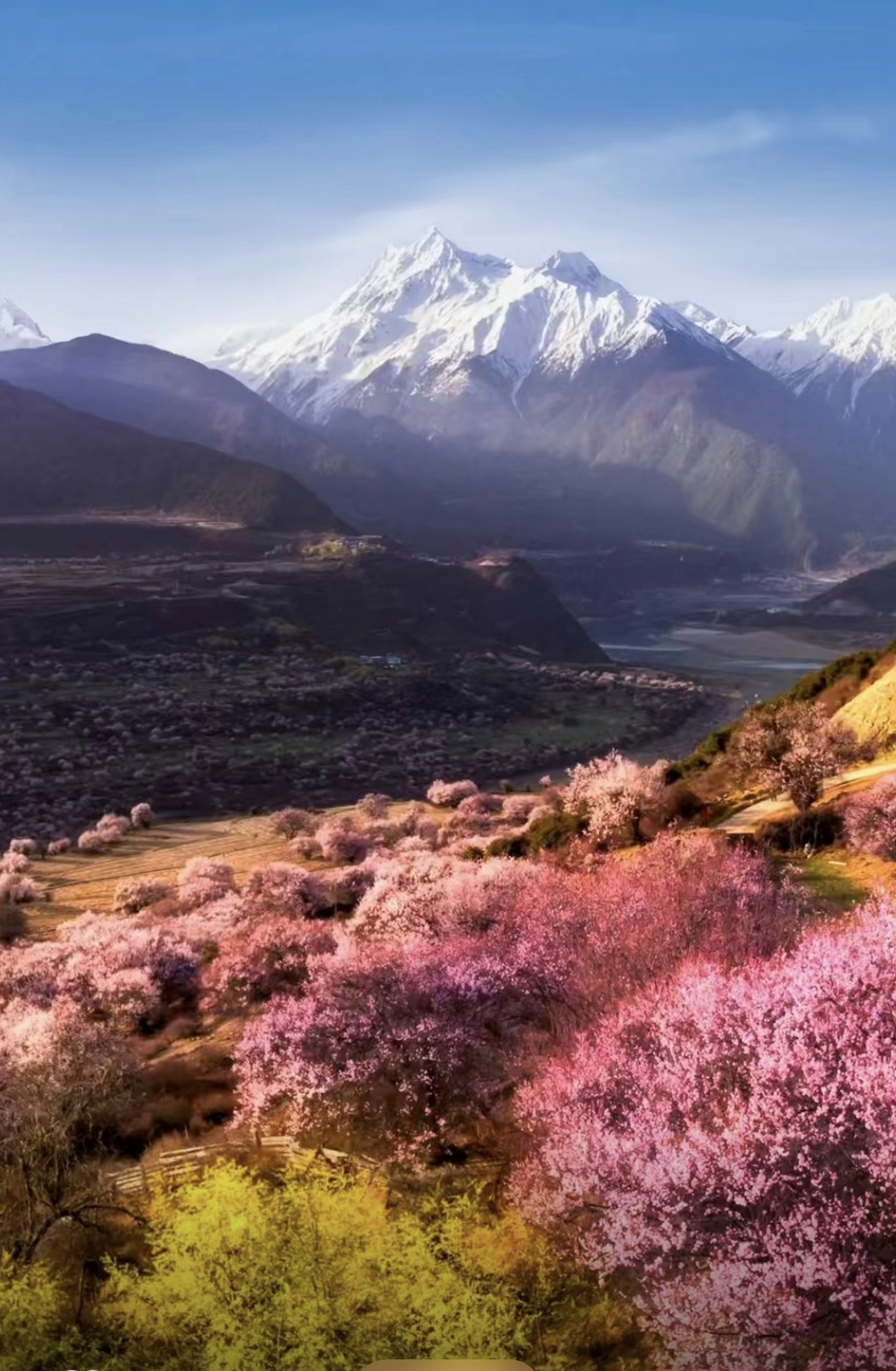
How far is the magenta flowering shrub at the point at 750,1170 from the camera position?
11.4m

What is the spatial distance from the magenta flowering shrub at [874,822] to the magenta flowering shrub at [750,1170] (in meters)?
14.2

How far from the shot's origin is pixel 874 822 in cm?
2894

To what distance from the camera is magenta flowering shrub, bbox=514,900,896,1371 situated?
37.5ft

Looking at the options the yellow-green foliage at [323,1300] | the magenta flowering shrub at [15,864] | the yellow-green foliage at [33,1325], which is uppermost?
the yellow-green foliage at [323,1300]

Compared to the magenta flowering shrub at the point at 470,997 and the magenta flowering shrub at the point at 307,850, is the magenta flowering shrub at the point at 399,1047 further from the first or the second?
the magenta flowering shrub at the point at 307,850

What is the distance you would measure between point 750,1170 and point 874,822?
18.9 metres

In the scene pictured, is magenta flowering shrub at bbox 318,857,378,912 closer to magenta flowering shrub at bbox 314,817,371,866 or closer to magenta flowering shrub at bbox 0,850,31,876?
magenta flowering shrub at bbox 314,817,371,866

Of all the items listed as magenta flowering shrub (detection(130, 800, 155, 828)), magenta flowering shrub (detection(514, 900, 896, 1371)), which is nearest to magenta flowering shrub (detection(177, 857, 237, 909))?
magenta flowering shrub (detection(130, 800, 155, 828))

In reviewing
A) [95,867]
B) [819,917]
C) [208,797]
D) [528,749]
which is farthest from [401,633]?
[819,917]

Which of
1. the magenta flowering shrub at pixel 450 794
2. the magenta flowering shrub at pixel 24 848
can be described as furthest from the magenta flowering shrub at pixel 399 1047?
the magenta flowering shrub at pixel 450 794

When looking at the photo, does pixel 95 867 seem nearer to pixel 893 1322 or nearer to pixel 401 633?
pixel 893 1322

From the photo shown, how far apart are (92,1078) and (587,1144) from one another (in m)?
10.9

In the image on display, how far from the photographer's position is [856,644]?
175m

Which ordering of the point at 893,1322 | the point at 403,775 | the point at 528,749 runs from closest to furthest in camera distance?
1. the point at 893,1322
2. the point at 403,775
3. the point at 528,749
